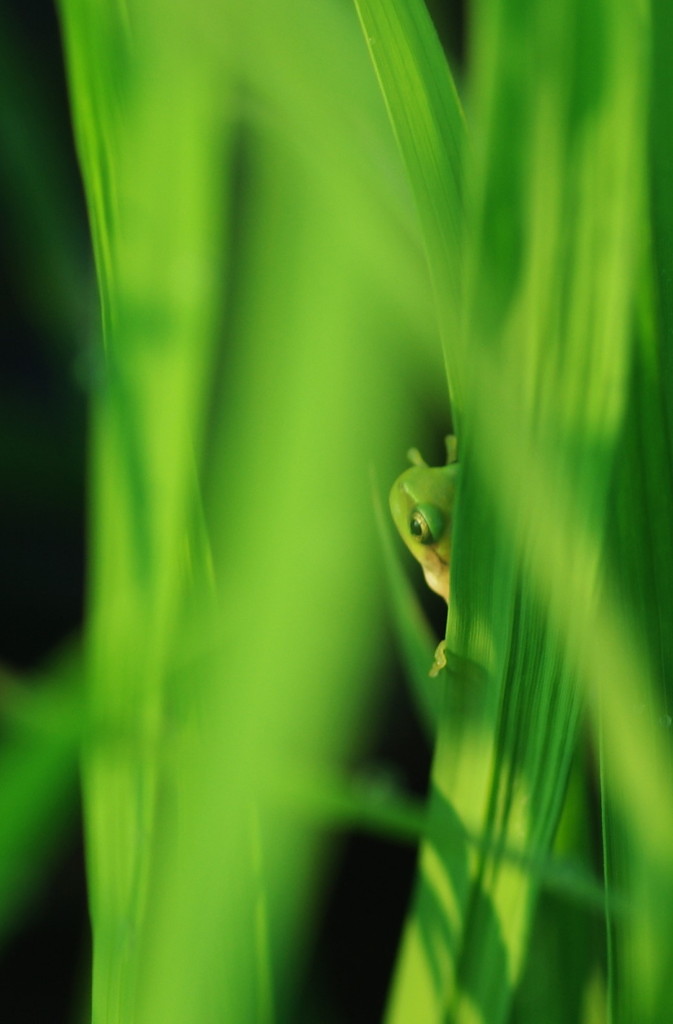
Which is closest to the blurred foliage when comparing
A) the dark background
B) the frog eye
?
the frog eye

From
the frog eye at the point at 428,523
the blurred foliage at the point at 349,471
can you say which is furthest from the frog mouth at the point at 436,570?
the blurred foliage at the point at 349,471

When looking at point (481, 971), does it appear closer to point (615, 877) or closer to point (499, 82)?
point (615, 877)

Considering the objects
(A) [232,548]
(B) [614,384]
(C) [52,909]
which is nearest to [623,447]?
(B) [614,384]

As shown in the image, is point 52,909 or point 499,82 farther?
point 52,909

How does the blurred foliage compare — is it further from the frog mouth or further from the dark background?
the dark background

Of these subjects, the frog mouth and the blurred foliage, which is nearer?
the blurred foliage

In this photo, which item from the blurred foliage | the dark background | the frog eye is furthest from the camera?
the dark background

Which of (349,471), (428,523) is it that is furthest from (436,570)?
(349,471)
